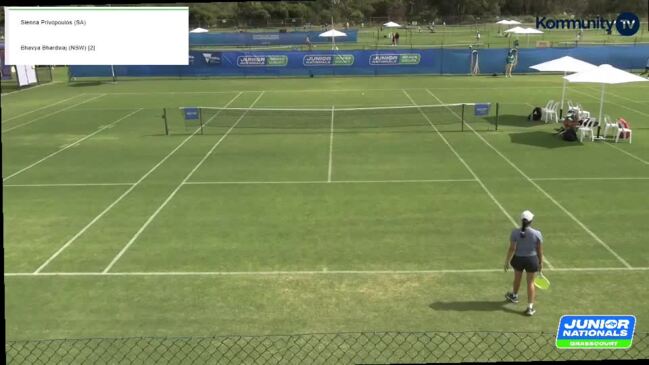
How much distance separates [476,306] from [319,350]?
287cm

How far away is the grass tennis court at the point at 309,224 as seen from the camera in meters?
8.87

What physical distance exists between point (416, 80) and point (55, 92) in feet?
79.1

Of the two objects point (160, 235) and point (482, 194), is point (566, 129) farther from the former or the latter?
point (160, 235)

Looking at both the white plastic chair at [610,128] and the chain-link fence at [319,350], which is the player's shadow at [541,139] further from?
the chain-link fence at [319,350]

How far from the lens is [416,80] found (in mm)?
38188

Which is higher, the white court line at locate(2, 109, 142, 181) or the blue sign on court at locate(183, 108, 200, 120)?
the blue sign on court at locate(183, 108, 200, 120)

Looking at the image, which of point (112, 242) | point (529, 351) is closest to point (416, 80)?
point (112, 242)

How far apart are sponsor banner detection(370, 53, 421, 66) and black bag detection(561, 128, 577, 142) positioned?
22.4 metres

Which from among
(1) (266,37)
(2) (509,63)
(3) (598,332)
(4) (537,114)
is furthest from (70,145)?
(1) (266,37)

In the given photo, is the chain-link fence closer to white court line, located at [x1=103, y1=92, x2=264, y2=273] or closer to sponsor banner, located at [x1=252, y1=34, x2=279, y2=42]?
white court line, located at [x1=103, y1=92, x2=264, y2=273]

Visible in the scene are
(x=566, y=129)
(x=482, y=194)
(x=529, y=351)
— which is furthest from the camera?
(x=566, y=129)

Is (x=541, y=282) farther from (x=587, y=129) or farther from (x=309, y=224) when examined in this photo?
(x=587, y=129)

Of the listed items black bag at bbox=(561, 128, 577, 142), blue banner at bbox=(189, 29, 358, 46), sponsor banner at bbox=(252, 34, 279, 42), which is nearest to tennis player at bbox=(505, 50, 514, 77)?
black bag at bbox=(561, 128, 577, 142)

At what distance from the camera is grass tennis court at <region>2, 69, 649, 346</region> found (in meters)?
8.87
